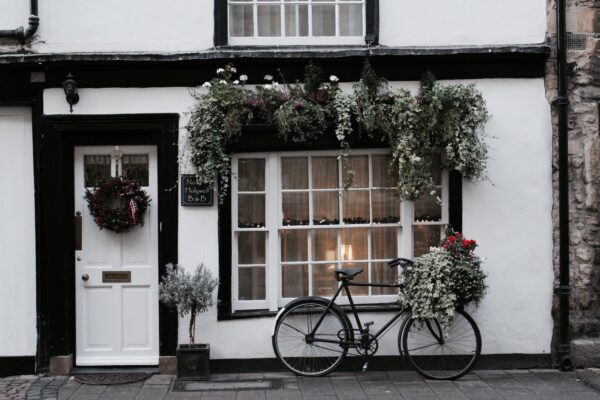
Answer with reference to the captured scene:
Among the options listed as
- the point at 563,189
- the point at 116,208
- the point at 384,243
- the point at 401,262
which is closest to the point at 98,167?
the point at 116,208

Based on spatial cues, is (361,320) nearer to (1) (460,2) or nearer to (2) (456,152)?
(2) (456,152)

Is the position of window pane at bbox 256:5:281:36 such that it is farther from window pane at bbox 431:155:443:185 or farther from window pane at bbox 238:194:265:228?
window pane at bbox 431:155:443:185

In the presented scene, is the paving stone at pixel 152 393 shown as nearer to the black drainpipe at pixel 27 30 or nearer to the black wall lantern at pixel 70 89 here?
the black wall lantern at pixel 70 89

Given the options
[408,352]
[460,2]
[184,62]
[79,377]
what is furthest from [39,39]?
[408,352]

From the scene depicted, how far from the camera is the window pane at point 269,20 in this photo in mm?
8805

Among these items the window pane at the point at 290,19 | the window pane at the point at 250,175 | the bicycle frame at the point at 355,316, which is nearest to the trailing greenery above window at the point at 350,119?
the window pane at the point at 250,175

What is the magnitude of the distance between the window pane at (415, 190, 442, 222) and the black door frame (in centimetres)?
281

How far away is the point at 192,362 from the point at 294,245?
5.85 feet

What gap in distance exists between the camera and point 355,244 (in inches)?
345

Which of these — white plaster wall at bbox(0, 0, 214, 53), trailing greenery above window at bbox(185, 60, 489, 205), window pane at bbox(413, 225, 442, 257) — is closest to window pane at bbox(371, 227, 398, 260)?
window pane at bbox(413, 225, 442, 257)

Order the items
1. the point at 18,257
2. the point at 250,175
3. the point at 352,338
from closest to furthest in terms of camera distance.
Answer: the point at 352,338
the point at 18,257
the point at 250,175

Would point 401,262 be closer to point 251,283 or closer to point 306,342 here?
point 306,342

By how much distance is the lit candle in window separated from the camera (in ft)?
28.7

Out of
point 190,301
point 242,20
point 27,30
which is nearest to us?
point 190,301
